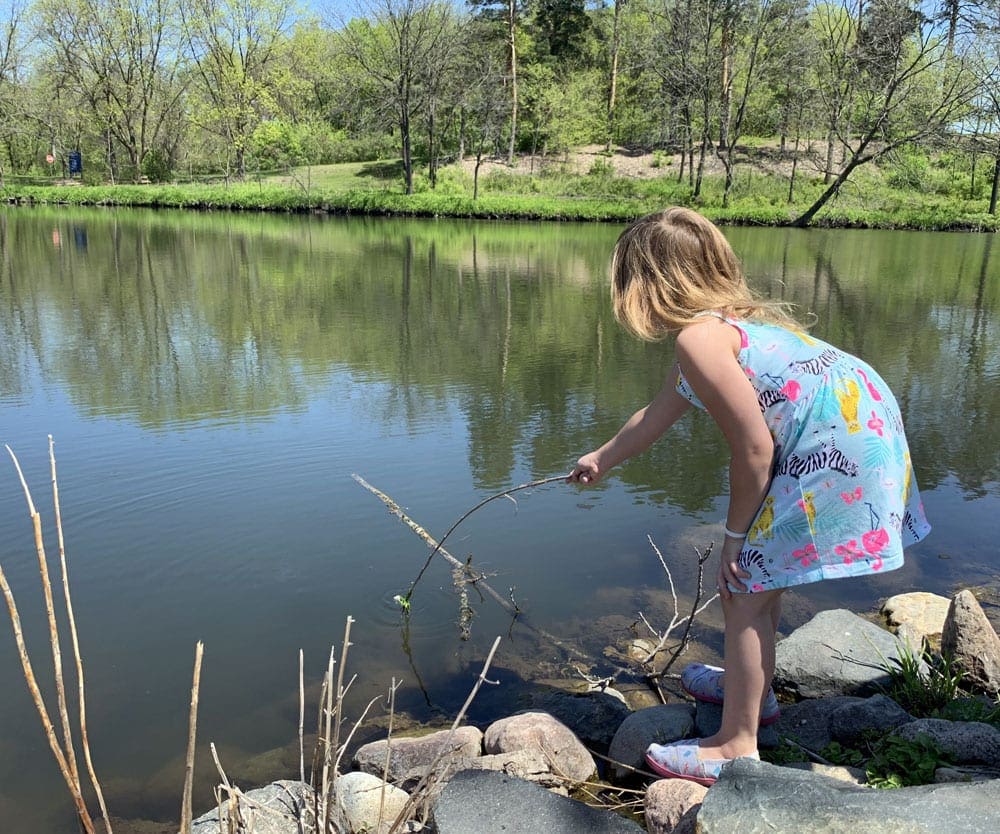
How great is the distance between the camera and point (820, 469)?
236cm

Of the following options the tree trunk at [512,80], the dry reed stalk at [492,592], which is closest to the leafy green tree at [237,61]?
the tree trunk at [512,80]

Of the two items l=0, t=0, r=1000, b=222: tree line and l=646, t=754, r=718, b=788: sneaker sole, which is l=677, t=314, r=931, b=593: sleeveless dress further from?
l=0, t=0, r=1000, b=222: tree line

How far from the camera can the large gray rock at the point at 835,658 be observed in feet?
11.1

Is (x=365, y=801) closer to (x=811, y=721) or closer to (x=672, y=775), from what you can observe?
(x=672, y=775)

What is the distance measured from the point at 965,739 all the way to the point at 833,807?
1041 millimetres

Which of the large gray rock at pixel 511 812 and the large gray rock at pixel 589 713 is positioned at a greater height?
the large gray rock at pixel 511 812

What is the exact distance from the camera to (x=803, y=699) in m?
3.45

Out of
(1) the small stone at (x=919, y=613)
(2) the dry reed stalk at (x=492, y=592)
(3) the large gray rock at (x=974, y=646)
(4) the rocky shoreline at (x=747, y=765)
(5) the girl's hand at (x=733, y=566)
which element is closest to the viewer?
(4) the rocky shoreline at (x=747, y=765)

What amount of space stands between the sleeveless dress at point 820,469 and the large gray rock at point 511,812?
0.78 meters

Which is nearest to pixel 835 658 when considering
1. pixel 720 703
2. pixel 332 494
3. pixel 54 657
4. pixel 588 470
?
pixel 720 703

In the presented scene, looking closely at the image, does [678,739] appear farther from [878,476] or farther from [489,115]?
[489,115]

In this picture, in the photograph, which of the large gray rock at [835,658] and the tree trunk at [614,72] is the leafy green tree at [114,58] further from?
the large gray rock at [835,658]

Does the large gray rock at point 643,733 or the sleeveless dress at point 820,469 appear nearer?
the sleeveless dress at point 820,469

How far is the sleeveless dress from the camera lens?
7.76 feet
